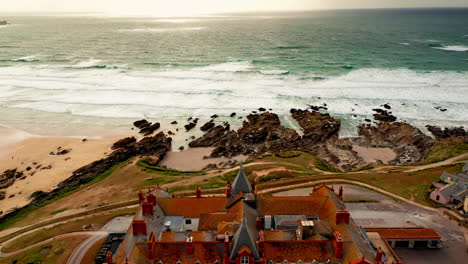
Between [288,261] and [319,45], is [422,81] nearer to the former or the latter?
[319,45]

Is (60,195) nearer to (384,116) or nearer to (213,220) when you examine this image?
(213,220)

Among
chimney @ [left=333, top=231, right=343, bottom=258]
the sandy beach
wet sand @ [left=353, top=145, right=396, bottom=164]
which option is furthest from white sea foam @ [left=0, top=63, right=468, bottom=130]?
chimney @ [left=333, top=231, right=343, bottom=258]

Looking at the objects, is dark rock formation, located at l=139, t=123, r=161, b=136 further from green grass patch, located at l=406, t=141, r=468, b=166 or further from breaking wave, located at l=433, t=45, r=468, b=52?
Answer: breaking wave, located at l=433, t=45, r=468, b=52

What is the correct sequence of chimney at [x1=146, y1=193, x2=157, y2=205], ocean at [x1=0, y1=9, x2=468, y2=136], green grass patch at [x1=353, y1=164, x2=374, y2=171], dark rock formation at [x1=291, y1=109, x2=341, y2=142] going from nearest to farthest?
chimney at [x1=146, y1=193, x2=157, y2=205] < green grass patch at [x1=353, y1=164, x2=374, y2=171] < dark rock formation at [x1=291, y1=109, x2=341, y2=142] < ocean at [x1=0, y1=9, x2=468, y2=136]

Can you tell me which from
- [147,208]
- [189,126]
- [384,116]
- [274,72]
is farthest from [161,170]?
[274,72]

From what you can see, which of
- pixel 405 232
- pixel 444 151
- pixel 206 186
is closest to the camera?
pixel 405 232

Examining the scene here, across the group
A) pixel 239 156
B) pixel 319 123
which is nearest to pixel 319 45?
pixel 319 123
